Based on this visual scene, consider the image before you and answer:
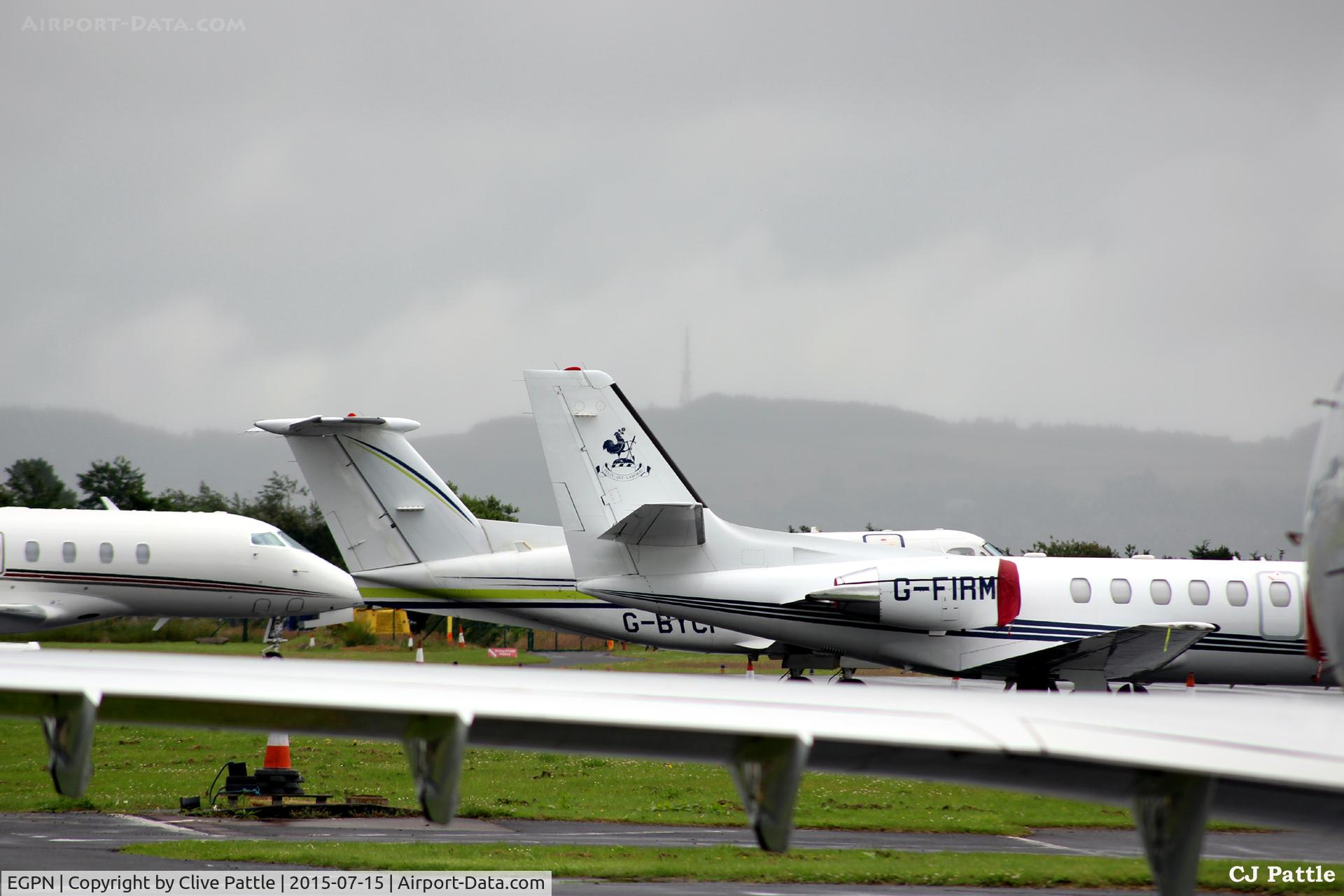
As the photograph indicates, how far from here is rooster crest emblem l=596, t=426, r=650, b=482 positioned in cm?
1878

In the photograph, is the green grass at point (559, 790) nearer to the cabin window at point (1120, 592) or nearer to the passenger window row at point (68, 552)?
the cabin window at point (1120, 592)

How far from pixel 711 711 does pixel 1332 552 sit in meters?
3.06

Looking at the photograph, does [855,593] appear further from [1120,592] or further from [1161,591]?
[1161,591]

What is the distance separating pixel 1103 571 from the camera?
63.6 ft

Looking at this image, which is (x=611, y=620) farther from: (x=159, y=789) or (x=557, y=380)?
(x=159, y=789)

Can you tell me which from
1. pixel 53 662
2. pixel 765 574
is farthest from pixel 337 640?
pixel 53 662

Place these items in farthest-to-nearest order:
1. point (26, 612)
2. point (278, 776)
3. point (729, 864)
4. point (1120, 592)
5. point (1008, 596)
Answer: point (26, 612)
point (1120, 592)
point (1008, 596)
point (278, 776)
point (729, 864)

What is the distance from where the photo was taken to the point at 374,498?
22.3 m

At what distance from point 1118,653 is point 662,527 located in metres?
6.99

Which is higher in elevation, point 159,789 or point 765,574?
point 765,574

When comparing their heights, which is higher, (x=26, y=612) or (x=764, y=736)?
(x=764, y=736)

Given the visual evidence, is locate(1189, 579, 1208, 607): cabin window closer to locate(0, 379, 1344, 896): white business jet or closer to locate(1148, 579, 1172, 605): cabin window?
locate(1148, 579, 1172, 605): cabin window

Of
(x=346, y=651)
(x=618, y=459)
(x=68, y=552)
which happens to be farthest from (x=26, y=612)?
(x=346, y=651)

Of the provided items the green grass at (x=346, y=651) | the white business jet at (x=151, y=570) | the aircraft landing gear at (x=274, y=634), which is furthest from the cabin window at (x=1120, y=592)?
the green grass at (x=346, y=651)
